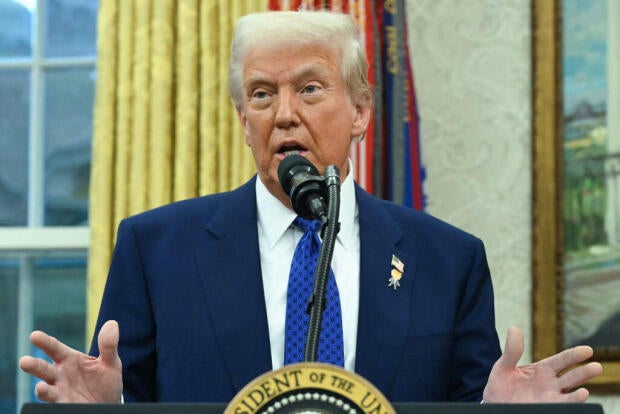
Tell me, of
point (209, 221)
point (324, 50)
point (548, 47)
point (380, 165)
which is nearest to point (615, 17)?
point (548, 47)

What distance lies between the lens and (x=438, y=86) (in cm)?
382

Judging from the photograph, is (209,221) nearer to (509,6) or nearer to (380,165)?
(380,165)

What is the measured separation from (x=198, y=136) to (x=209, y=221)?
4.53ft

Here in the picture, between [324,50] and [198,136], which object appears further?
Answer: [198,136]

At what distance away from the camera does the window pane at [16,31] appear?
13.9 ft

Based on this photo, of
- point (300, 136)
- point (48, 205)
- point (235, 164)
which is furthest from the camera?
point (48, 205)

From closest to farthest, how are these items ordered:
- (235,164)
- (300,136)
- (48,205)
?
(300,136) → (235,164) → (48,205)

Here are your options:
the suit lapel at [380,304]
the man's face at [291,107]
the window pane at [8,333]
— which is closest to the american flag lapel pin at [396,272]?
the suit lapel at [380,304]

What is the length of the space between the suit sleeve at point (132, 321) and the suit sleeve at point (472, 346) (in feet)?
2.04

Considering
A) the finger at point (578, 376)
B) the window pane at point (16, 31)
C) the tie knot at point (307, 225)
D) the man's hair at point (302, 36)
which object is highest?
Result: the window pane at point (16, 31)

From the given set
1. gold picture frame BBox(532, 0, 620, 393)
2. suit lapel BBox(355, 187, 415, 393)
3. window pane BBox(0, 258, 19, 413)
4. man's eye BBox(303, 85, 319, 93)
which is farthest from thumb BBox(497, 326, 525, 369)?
window pane BBox(0, 258, 19, 413)

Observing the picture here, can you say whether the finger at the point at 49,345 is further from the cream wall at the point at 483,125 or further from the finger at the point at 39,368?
the cream wall at the point at 483,125

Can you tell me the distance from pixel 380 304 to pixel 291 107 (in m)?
0.45

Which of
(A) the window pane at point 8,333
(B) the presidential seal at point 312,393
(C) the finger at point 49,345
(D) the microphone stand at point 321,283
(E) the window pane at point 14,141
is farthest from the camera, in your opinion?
(E) the window pane at point 14,141
